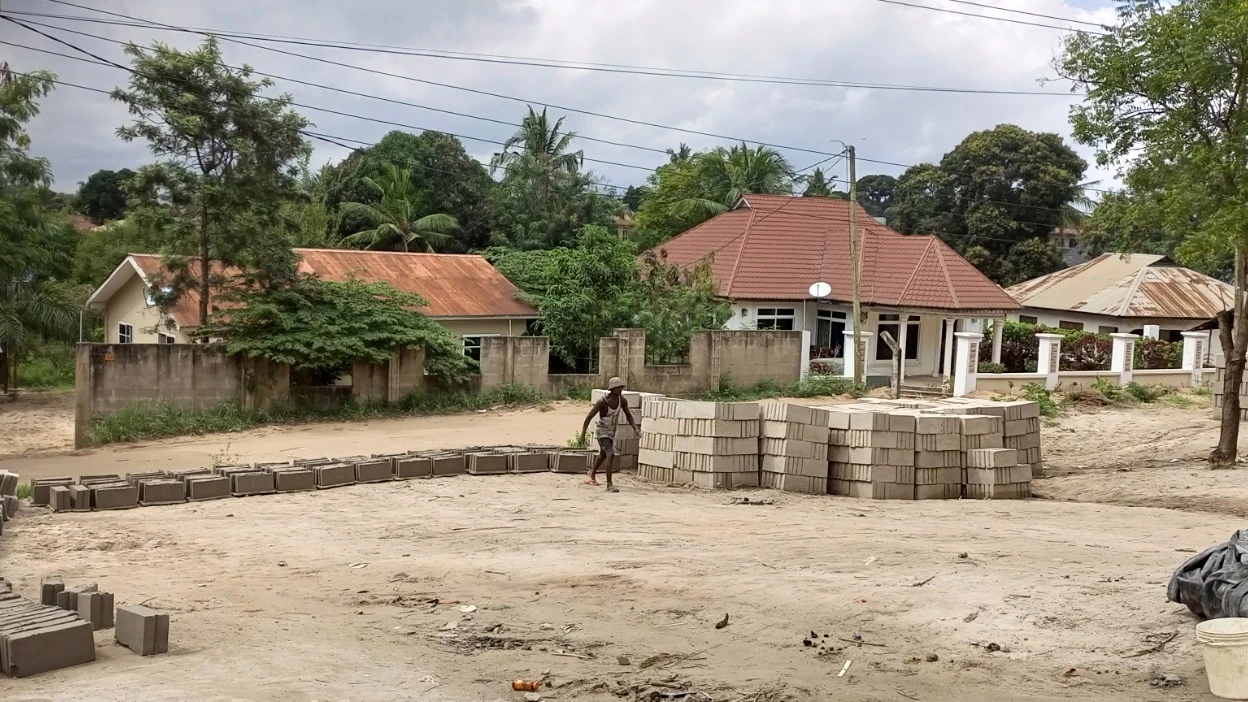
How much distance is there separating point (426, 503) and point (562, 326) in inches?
526

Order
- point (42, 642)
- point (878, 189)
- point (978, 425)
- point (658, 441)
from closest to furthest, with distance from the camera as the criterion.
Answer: point (42, 642)
point (978, 425)
point (658, 441)
point (878, 189)

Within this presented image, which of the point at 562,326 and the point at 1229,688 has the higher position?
the point at 562,326

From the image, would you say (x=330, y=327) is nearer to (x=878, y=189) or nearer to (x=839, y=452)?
(x=839, y=452)

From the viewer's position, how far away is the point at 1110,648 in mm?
7641

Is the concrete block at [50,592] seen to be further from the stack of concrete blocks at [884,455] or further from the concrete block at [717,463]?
the stack of concrete blocks at [884,455]

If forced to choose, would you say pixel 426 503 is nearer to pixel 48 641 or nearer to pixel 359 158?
pixel 48 641

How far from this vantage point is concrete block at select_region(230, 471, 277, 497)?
46.4 feet

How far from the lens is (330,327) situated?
23.0 meters

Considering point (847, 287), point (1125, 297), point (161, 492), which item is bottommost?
point (161, 492)

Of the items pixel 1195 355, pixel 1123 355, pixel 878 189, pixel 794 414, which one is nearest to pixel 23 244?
pixel 794 414

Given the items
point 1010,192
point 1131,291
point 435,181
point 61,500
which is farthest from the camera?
point 1010,192

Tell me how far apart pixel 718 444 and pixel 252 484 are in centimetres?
630

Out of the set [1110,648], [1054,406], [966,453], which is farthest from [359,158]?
[1110,648]

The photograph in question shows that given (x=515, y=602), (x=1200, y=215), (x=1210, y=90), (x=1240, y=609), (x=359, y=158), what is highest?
(x=359, y=158)
